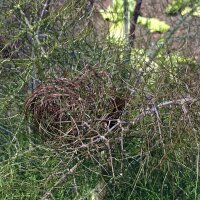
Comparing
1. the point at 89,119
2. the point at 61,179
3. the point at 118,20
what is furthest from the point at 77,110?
the point at 118,20

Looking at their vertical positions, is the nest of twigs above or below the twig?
above

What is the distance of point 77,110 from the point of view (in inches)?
147

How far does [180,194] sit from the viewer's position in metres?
4.16

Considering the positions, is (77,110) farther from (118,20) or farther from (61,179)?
(118,20)

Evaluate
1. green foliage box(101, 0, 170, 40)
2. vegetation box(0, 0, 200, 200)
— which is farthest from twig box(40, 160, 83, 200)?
green foliage box(101, 0, 170, 40)

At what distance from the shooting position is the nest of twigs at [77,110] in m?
3.68

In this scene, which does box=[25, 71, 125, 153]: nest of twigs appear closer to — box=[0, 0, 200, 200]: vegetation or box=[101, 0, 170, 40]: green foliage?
box=[0, 0, 200, 200]: vegetation

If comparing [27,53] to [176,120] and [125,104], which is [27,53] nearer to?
[125,104]

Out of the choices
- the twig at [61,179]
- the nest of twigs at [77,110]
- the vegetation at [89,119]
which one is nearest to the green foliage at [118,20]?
the vegetation at [89,119]

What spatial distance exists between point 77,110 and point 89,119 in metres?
0.08

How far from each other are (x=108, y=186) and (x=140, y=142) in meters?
0.32

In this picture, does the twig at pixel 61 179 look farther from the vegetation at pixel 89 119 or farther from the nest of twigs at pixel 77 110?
the nest of twigs at pixel 77 110

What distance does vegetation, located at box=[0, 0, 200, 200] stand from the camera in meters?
3.67

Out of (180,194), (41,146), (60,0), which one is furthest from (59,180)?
(60,0)
